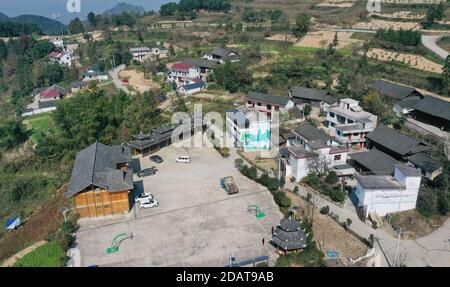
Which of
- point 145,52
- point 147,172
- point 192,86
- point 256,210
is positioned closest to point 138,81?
point 192,86

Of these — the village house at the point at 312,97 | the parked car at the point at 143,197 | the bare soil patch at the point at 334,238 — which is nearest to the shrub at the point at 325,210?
the bare soil patch at the point at 334,238

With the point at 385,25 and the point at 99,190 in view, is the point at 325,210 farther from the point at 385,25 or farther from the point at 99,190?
the point at 385,25

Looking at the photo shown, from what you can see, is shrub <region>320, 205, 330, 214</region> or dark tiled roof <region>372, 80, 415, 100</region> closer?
shrub <region>320, 205, 330, 214</region>

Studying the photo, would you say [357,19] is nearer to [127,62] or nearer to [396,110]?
[396,110]

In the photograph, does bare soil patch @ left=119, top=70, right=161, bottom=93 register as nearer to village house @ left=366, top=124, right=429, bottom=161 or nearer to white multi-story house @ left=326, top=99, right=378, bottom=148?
white multi-story house @ left=326, top=99, right=378, bottom=148

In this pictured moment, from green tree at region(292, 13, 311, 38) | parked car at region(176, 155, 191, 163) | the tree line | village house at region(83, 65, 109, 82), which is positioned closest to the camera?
parked car at region(176, 155, 191, 163)

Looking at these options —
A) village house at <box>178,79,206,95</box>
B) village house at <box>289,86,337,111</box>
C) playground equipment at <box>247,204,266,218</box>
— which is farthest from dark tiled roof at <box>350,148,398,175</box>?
village house at <box>178,79,206,95</box>
